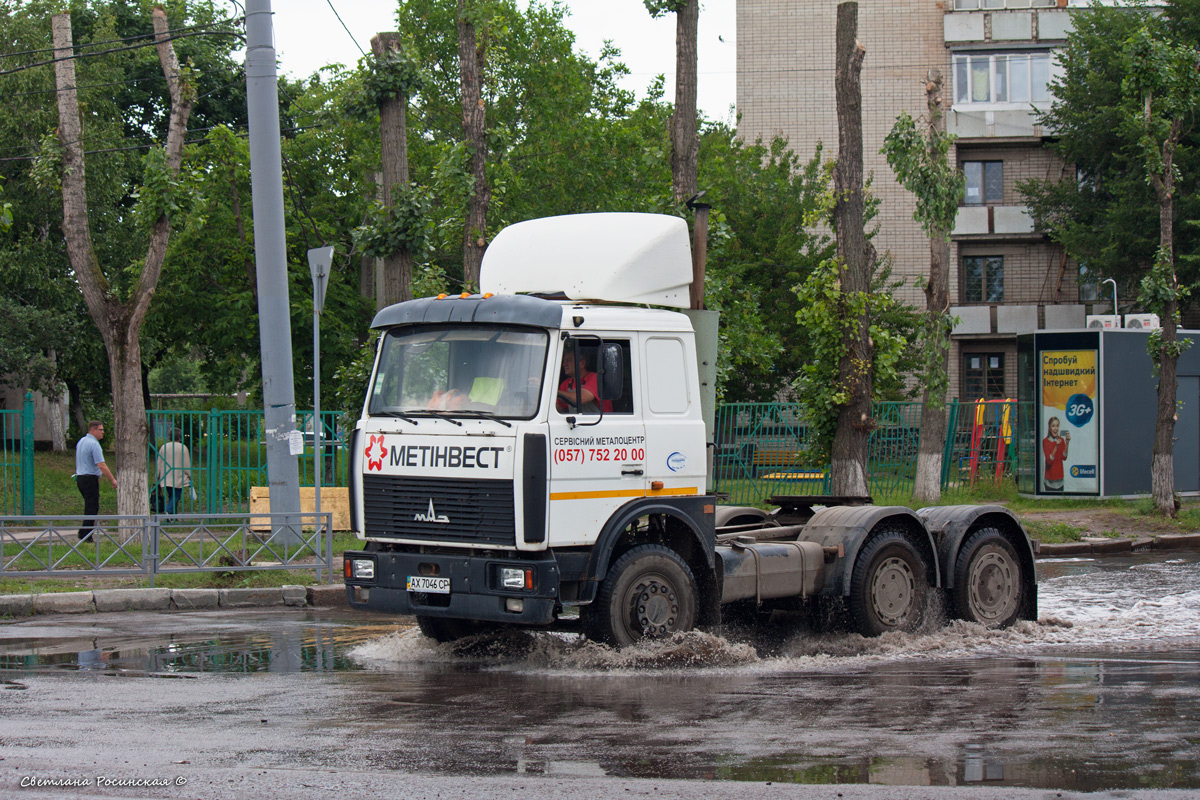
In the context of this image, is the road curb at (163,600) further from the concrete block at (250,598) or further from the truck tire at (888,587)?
the truck tire at (888,587)

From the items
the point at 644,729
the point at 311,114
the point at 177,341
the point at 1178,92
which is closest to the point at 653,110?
the point at 311,114

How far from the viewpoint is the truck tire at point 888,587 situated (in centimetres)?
969

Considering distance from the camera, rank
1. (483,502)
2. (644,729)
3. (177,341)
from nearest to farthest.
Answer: (644,729) < (483,502) < (177,341)

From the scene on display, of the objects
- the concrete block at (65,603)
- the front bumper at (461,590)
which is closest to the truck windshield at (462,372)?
the front bumper at (461,590)

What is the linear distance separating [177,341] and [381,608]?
2540cm

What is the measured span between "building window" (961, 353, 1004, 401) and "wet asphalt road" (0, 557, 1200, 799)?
29.9 m

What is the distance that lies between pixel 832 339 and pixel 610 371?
877 cm

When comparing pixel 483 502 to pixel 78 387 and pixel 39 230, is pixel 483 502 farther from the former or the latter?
pixel 78 387

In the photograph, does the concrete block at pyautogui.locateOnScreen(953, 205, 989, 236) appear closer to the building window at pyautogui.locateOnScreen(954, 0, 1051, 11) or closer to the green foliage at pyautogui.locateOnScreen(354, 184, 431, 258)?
the building window at pyautogui.locateOnScreen(954, 0, 1051, 11)

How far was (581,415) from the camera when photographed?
852 cm

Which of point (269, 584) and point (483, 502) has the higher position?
point (483, 502)

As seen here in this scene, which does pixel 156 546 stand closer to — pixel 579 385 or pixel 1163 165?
pixel 579 385

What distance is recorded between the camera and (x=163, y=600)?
40.5ft

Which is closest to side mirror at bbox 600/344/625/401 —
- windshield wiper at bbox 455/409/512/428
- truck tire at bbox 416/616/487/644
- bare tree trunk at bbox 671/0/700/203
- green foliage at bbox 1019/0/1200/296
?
windshield wiper at bbox 455/409/512/428
